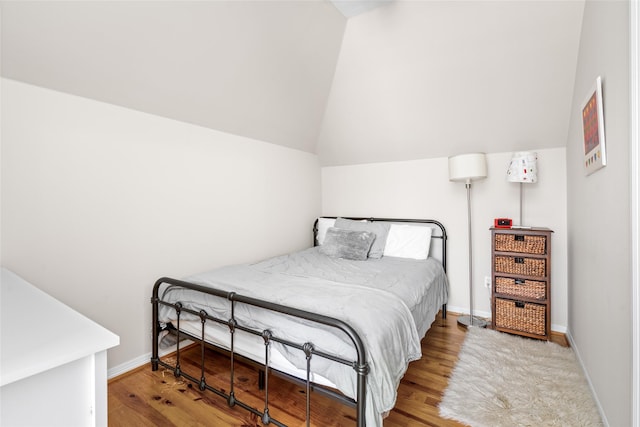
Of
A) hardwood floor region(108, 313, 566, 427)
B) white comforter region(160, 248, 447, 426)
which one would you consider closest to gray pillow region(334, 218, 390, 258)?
white comforter region(160, 248, 447, 426)

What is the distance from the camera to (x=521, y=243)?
2.70m

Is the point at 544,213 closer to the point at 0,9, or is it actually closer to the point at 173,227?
the point at 173,227

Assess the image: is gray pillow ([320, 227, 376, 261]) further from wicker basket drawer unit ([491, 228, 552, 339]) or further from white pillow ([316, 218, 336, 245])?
wicker basket drawer unit ([491, 228, 552, 339])

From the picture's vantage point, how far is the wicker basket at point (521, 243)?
8.63 feet

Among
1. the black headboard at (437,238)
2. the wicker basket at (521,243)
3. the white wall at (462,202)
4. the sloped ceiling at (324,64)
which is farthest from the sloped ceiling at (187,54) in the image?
the wicker basket at (521,243)

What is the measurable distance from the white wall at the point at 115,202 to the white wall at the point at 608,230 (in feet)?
8.80

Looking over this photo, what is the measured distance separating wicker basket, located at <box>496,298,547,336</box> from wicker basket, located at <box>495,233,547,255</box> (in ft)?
1.52

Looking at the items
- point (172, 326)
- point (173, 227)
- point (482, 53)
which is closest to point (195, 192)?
point (173, 227)

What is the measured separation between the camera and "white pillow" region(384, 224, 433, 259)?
10.1 ft

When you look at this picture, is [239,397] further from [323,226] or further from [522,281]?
[522,281]

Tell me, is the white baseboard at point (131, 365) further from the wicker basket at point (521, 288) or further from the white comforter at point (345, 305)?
the wicker basket at point (521, 288)

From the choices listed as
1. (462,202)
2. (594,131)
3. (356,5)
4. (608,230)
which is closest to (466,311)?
(462,202)

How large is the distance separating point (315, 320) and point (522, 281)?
2237 millimetres

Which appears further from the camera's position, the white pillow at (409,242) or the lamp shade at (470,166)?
the white pillow at (409,242)
